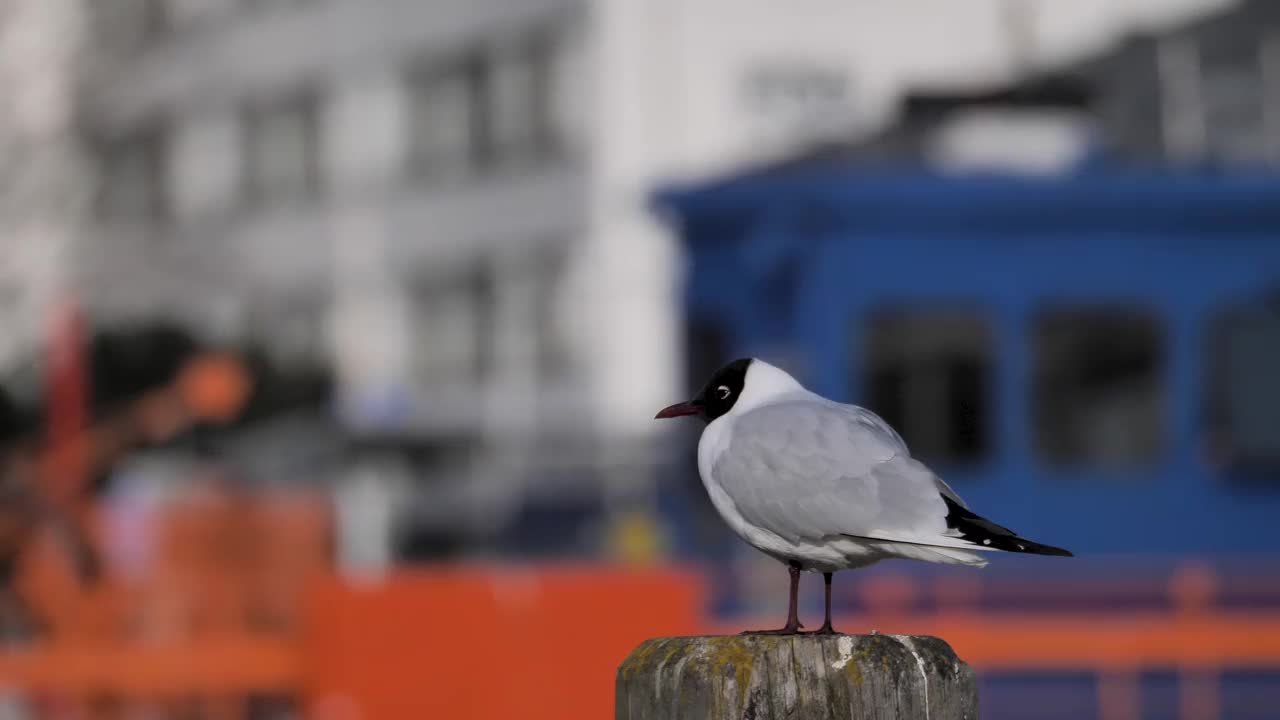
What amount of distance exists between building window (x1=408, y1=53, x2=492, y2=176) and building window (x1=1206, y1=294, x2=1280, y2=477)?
16967 mm

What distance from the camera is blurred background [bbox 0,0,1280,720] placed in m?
13.0

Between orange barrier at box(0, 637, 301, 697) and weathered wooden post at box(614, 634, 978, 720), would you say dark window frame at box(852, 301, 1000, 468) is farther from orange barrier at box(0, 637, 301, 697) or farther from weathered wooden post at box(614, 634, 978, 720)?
weathered wooden post at box(614, 634, 978, 720)

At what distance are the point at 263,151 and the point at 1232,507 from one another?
2327 cm

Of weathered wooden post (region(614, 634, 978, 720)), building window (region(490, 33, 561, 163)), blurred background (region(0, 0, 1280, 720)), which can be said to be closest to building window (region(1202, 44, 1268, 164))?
blurred background (region(0, 0, 1280, 720))

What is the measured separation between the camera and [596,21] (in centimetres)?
2795

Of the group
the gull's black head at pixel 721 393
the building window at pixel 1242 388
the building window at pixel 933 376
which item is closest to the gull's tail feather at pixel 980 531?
the gull's black head at pixel 721 393

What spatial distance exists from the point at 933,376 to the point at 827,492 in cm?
1071

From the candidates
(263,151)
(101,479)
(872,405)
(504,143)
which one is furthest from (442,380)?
(872,405)

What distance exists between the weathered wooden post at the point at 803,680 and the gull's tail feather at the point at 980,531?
0.81ft

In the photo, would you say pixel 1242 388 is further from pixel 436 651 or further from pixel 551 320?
pixel 551 320

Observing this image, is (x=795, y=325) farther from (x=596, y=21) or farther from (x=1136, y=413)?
(x=596, y=21)

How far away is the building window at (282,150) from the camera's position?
116 ft

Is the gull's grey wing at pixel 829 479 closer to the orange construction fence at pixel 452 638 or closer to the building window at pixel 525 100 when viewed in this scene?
the orange construction fence at pixel 452 638

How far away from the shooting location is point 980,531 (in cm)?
478
